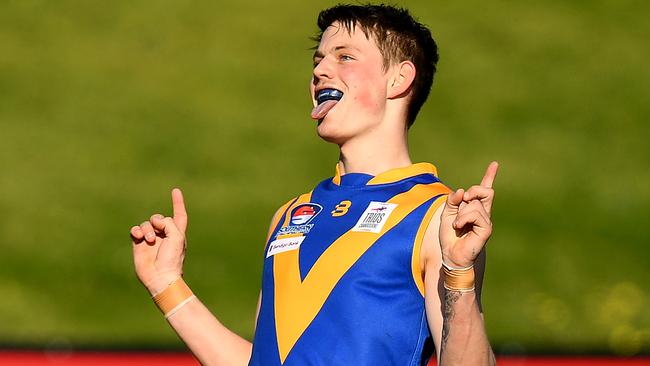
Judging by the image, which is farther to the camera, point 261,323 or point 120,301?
point 120,301

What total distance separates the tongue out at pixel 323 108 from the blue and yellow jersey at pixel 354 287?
358 millimetres

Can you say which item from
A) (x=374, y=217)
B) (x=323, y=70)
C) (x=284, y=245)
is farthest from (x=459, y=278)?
(x=323, y=70)

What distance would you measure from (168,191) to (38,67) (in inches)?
104

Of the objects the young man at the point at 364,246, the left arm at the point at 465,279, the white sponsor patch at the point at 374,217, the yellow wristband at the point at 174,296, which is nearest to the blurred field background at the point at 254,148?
the yellow wristband at the point at 174,296

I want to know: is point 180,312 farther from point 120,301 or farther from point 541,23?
point 541,23

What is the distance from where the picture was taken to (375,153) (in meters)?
5.33

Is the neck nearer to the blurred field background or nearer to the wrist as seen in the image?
the wrist

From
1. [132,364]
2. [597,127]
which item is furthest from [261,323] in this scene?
[597,127]

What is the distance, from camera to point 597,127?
14.5 meters

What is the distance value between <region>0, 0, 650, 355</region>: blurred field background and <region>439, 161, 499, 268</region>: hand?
721 centimetres

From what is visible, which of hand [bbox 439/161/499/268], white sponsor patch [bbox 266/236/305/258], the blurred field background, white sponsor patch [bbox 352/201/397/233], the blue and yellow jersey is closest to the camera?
hand [bbox 439/161/499/268]

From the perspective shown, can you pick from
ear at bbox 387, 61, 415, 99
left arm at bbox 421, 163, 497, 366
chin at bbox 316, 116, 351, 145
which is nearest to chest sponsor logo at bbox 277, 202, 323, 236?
chin at bbox 316, 116, 351, 145

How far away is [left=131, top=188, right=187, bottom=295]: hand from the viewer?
551 cm

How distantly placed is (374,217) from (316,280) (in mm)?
326
